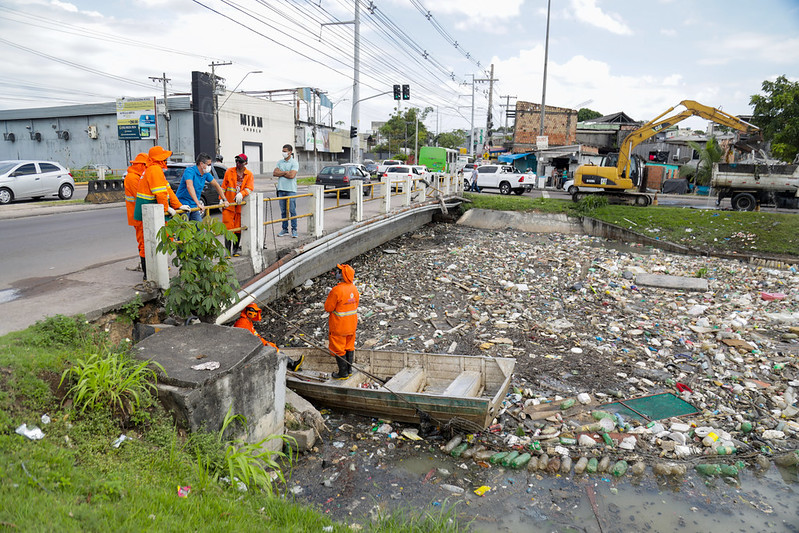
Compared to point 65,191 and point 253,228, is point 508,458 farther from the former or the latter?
point 65,191

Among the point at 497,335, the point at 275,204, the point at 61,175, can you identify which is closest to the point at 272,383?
the point at 497,335

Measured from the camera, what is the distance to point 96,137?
113 feet

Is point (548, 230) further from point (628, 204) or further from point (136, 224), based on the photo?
point (136, 224)

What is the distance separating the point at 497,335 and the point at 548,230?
11.2m

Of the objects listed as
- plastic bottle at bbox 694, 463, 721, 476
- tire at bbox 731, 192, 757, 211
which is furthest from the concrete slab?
tire at bbox 731, 192, 757, 211

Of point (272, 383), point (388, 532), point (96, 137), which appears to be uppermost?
point (96, 137)

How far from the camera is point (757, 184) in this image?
724 inches

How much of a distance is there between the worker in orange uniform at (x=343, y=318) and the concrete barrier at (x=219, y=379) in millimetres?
1192

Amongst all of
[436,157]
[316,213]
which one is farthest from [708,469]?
[436,157]

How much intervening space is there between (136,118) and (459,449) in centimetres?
3284

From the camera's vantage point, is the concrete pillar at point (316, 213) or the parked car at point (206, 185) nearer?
the concrete pillar at point (316, 213)

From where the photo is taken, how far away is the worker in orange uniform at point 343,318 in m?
6.04

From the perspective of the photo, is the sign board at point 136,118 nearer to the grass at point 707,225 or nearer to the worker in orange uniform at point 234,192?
the grass at point 707,225

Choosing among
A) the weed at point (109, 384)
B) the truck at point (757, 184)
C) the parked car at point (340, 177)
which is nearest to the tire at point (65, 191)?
the parked car at point (340, 177)
